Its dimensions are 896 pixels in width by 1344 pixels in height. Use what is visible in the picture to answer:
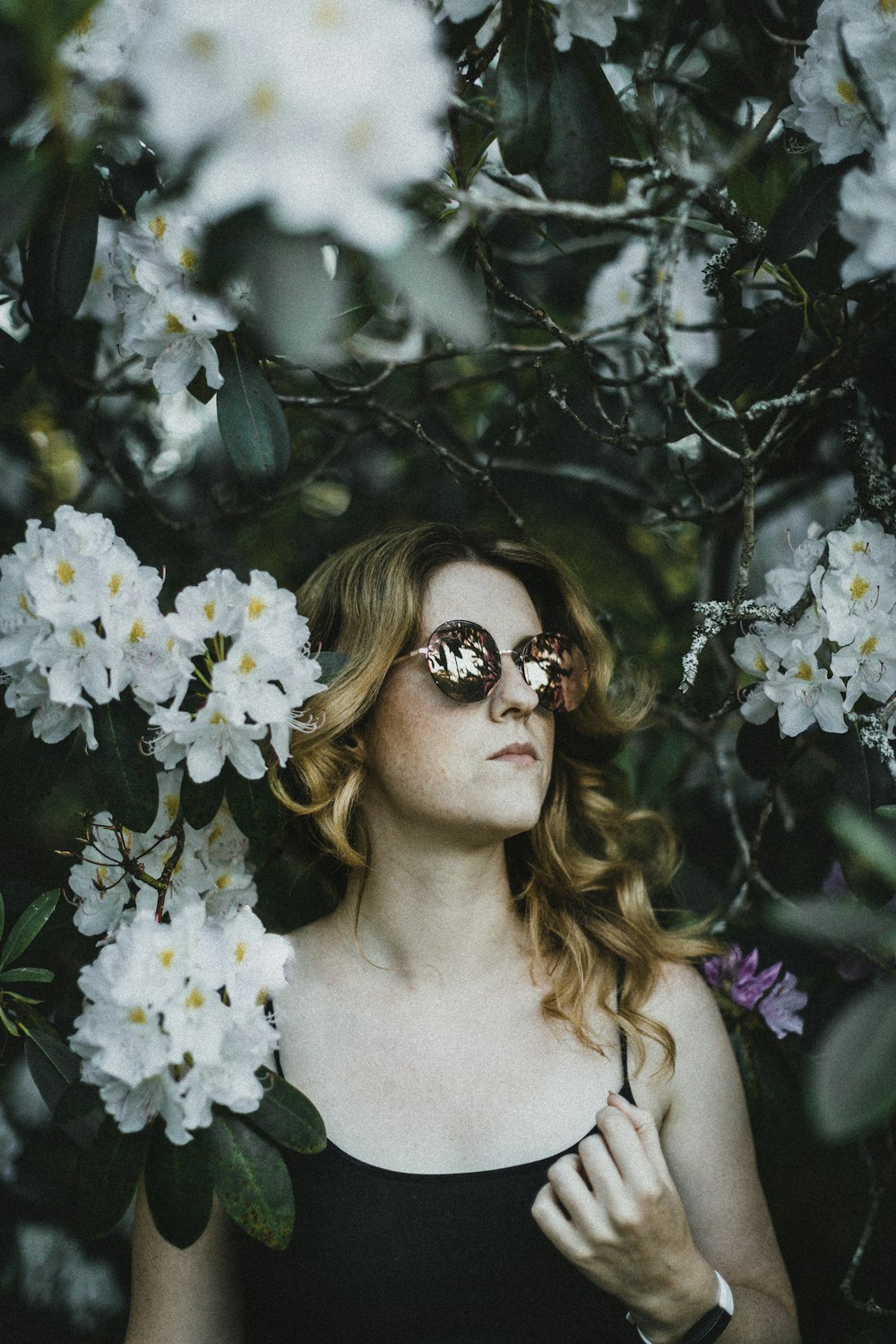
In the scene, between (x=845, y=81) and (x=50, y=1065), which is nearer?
(x=845, y=81)

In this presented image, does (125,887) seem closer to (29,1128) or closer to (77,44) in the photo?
(77,44)

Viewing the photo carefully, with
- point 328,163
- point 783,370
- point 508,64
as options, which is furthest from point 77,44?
point 783,370

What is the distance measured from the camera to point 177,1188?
1218 mm

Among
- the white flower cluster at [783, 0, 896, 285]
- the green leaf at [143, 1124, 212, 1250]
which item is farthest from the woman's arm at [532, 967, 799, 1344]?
the white flower cluster at [783, 0, 896, 285]

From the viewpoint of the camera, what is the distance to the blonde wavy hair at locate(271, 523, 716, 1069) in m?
1.71

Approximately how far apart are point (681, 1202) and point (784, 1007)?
1.57 feet

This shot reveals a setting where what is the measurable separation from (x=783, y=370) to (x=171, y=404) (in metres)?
1.55

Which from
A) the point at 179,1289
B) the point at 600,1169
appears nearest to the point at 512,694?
the point at 600,1169

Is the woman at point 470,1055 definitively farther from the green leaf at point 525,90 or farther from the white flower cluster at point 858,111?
the white flower cluster at point 858,111

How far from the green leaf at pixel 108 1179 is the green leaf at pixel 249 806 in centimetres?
40

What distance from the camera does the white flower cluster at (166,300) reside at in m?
1.36

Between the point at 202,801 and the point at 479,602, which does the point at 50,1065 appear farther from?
the point at 479,602

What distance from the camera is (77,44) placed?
1.13 m

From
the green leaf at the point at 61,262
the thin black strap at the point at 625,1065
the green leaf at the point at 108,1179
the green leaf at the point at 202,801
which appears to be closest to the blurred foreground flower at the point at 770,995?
the thin black strap at the point at 625,1065
